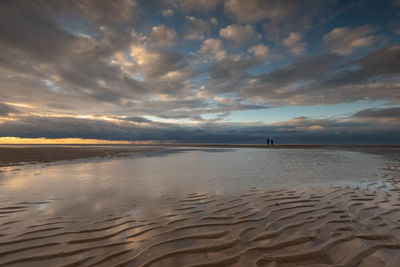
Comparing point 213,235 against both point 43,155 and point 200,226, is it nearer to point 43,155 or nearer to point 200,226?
point 200,226

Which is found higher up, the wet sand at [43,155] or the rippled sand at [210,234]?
the rippled sand at [210,234]

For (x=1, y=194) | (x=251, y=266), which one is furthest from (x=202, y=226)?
(x=1, y=194)

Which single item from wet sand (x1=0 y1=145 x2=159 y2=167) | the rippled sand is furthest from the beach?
wet sand (x1=0 y1=145 x2=159 y2=167)

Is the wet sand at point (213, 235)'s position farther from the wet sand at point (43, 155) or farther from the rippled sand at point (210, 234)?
the wet sand at point (43, 155)

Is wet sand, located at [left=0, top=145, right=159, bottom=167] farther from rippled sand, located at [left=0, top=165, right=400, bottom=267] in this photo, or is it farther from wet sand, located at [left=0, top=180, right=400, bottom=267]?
wet sand, located at [left=0, top=180, right=400, bottom=267]

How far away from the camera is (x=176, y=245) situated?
3166mm

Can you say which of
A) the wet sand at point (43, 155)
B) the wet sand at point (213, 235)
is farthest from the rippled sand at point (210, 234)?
the wet sand at point (43, 155)

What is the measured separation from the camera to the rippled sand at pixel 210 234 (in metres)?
2.79

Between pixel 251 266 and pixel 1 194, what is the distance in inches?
319

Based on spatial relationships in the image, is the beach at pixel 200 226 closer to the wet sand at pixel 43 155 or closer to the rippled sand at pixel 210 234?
the rippled sand at pixel 210 234

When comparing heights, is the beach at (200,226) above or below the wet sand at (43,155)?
above

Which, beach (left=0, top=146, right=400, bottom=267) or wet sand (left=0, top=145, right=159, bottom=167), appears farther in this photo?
wet sand (left=0, top=145, right=159, bottom=167)

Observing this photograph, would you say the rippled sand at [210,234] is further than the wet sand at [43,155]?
No

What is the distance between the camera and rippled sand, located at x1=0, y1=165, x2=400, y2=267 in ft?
9.14
